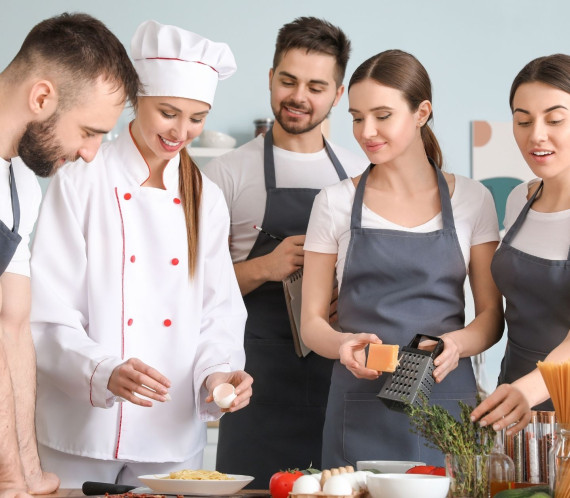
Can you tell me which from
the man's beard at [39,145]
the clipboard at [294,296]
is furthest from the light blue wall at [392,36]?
the man's beard at [39,145]

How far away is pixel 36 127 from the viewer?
1.73m

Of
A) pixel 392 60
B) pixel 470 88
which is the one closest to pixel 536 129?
pixel 392 60

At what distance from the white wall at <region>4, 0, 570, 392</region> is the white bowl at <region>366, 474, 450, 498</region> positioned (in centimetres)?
318

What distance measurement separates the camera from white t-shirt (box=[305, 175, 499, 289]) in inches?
86.3

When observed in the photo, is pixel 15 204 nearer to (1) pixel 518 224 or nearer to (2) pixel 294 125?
(2) pixel 294 125

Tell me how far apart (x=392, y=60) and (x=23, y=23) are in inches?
108

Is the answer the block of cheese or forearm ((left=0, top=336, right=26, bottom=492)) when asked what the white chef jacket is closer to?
forearm ((left=0, top=336, right=26, bottom=492))

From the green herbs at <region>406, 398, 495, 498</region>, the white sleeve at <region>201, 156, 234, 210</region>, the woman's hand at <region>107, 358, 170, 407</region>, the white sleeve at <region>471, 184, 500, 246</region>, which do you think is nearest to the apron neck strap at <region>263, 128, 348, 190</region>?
the white sleeve at <region>201, 156, 234, 210</region>

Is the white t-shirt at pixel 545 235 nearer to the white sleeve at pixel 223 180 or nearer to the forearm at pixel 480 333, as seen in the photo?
the forearm at pixel 480 333

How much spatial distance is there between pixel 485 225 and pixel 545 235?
191mm

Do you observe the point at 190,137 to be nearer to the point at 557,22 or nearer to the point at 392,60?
the point at 392,60

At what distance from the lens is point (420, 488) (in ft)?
4.34

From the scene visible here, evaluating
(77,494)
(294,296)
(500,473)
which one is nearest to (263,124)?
(294,296)

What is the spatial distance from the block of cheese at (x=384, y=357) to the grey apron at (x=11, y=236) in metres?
0.76
